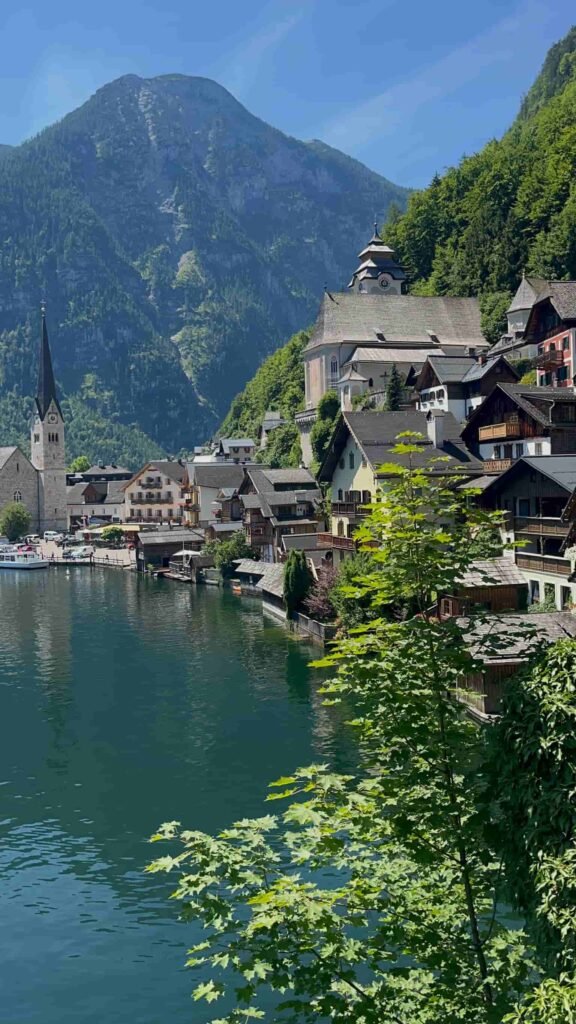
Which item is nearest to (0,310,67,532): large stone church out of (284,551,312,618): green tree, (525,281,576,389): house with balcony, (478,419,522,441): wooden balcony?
(284,551,312,618): green tree

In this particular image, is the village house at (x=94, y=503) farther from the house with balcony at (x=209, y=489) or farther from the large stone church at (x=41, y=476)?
the house with balcony at (x=209, y=489)

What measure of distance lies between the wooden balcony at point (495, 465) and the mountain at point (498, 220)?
51.5 metres

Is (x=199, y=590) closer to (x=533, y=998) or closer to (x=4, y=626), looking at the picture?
(x=4, y=626)

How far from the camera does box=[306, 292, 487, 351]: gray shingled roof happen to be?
332 feet

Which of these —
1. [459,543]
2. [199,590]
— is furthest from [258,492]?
[459,543]

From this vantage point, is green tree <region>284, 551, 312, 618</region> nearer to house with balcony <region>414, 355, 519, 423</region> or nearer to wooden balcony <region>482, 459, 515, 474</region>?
wooden balcony <region>482, 459, 515, 474</region>

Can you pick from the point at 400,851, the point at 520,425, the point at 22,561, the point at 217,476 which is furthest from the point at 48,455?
the point at 400,851

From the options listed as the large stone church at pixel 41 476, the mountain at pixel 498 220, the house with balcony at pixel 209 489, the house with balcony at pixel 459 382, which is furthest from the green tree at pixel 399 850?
the large stone church at pixel 41 476

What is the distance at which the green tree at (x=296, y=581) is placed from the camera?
2254 inches

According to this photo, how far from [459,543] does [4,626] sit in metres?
58.9

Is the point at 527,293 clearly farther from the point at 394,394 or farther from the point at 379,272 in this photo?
the point at 379,272

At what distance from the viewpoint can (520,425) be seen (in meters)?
51.2

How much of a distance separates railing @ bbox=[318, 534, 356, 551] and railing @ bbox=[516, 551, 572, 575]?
12057mm

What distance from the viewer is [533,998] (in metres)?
8.50
